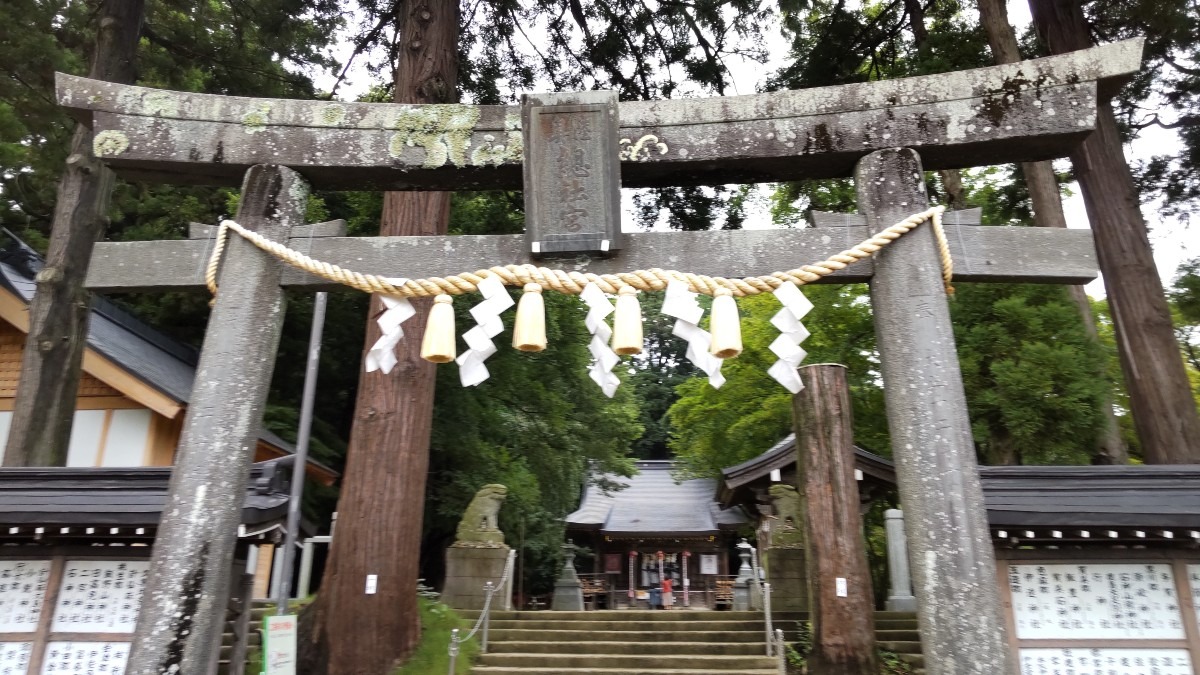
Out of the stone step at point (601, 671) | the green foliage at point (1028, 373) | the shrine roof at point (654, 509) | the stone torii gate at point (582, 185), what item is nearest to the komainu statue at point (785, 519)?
the stone step at point (601, 671)

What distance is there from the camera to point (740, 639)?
31.4 ft

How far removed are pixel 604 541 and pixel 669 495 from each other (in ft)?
15.4

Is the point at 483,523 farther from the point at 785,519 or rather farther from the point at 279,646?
the point at 279,646

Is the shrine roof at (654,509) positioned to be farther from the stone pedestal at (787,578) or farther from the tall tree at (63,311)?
the tall tree at (63,311)

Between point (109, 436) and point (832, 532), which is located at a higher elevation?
point (109, 436)

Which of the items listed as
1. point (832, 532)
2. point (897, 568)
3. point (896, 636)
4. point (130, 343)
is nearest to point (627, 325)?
point (832, 532)

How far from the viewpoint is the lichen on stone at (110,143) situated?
3131 millimetres

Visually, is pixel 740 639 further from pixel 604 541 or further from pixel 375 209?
pixel 604 541

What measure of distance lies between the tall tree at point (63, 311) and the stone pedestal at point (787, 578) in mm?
9026

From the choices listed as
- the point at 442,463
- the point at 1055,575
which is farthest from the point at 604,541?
the point at 1055,575

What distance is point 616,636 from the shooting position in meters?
9.87

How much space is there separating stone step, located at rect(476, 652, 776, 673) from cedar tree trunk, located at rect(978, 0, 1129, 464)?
4916 millimetres

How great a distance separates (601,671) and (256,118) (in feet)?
24.4

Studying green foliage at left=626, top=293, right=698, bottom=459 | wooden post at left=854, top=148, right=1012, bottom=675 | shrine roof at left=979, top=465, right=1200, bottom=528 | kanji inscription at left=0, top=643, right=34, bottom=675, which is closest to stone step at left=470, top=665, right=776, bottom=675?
shrine roof at left=979, top=465, right=1200, bottom=528
